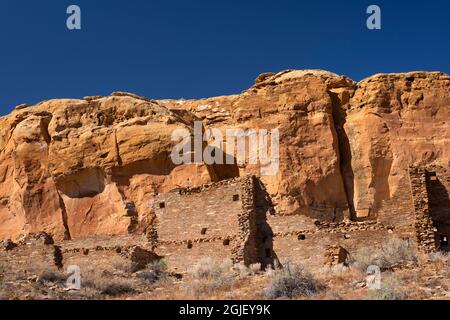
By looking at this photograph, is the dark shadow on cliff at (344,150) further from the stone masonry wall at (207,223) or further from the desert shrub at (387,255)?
the desert shrub at (387,255)

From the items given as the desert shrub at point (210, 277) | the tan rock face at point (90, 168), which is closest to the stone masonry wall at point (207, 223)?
the desert shrub at point (210, 277)

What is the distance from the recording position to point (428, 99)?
40.5 metres

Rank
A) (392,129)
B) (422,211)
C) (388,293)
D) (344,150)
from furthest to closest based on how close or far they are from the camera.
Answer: (344,150)
(392,129)
(422,211)
(388,293)

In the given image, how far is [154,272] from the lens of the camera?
2530 centimetres

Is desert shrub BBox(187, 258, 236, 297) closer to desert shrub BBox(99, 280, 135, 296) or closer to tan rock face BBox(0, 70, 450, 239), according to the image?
desert shrub BBox(99, 280, 135, 296)

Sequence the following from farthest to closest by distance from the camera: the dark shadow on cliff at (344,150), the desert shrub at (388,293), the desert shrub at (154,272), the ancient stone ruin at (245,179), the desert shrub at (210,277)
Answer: the dark shadow on cliff at (344,150) < the ancient stone ruin at (245,179) < the desert shrub at (154,272) < the desert shrub at (210,277) < the desert shrub at (388,293)

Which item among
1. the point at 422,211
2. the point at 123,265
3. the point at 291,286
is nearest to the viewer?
the point at 291,286

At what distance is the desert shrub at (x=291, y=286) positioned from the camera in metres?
18.6

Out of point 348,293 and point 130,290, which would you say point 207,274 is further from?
point 348,293

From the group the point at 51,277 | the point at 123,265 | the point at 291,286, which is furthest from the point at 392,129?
the point at 51,277

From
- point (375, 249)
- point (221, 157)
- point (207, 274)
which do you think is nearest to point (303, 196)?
point (221, 157)

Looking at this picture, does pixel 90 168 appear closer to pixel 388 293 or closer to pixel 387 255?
pixel 387 255

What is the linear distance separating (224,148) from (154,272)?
16135 mm

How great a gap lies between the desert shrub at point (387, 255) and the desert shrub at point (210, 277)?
15.0 ft
